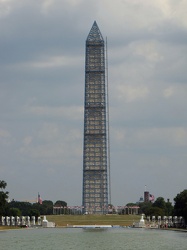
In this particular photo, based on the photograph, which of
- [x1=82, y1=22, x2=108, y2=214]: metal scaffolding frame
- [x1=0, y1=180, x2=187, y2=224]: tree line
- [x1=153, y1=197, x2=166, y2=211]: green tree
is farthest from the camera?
[x1=82, y1=22, x2=108, y2=214]: metal scaffolding frame

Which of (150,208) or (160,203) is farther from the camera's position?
(160,203)

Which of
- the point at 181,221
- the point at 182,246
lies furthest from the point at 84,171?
the point at 182,246

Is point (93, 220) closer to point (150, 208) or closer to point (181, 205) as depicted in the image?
point (150, 208)

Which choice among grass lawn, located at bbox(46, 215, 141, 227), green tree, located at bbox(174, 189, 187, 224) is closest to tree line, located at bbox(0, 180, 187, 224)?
green tree, located at bbox(174, 189, 187, 224)

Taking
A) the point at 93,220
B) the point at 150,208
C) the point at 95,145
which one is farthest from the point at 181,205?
the point at 95,145

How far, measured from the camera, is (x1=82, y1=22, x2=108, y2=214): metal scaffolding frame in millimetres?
175000

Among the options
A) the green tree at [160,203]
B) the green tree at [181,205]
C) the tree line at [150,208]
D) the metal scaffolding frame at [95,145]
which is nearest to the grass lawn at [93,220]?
the tree line at [150,208]

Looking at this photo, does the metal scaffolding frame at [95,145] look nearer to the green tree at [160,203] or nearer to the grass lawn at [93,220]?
the green tree at [160,203]

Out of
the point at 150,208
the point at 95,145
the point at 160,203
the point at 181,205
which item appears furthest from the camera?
the point at 95,145

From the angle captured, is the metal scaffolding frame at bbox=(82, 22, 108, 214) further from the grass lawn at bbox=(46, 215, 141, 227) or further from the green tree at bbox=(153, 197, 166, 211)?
the grass lawn at bbox=(46, 215, 141, 227)

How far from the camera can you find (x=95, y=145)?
575 ft

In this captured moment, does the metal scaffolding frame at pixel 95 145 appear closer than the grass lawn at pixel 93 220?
No

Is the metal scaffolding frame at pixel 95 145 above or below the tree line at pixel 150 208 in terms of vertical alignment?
above

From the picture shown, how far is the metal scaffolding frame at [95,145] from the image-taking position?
17500cm
